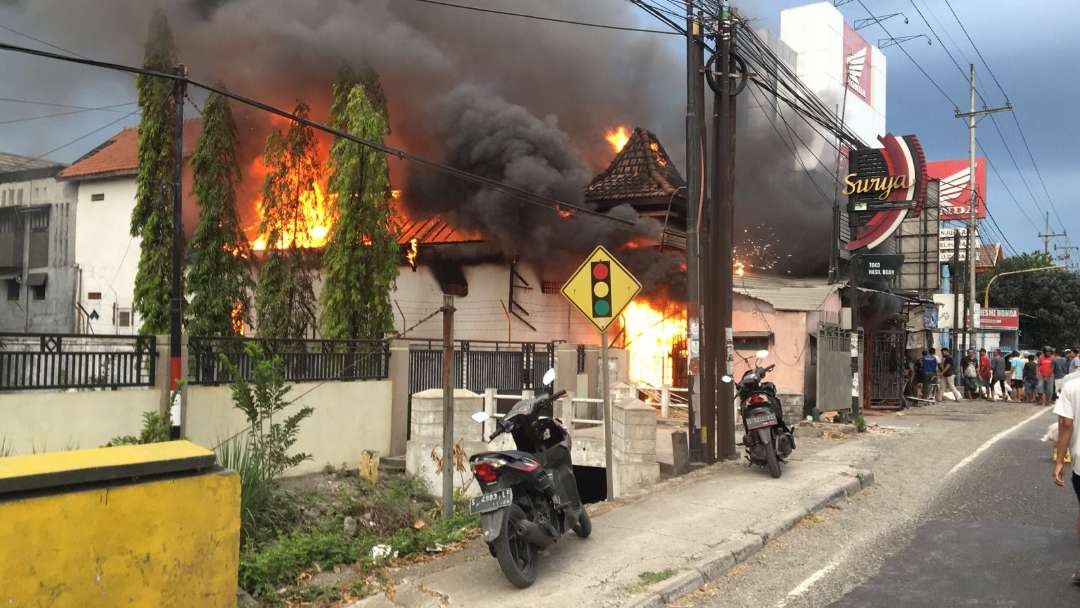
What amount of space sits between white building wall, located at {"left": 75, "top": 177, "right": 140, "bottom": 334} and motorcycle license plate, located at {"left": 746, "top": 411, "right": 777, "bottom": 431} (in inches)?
696

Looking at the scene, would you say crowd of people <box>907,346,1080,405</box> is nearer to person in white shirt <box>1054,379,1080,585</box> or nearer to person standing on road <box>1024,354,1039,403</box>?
person standing on road <box>1024,354,1039,403</box>

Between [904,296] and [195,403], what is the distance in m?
18.7

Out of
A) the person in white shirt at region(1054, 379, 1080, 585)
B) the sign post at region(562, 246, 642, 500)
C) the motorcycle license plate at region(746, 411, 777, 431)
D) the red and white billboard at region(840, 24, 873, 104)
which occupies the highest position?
the red and white billboard at region(840, 24, 873, 104)

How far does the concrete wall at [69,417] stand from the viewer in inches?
328

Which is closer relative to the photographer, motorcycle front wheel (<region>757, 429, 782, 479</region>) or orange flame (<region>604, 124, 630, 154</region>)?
motorcycle front wheel (<region>757, 429, 782, 479</region>)

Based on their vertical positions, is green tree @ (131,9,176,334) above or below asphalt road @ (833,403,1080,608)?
above

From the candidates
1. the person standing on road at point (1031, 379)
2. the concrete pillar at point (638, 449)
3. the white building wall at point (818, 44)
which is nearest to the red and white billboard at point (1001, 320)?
the white building wall at point (818, 44)

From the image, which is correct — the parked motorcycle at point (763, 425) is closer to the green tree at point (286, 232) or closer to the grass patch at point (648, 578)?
the grass patch at point (648, 578)

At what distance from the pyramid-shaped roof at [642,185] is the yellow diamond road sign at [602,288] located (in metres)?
11.6

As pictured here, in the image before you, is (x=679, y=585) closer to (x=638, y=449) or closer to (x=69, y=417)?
(x=638, y=449)

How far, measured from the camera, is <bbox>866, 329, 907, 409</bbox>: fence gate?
19844 millimetres

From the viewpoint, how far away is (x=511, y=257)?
1908 centimetres

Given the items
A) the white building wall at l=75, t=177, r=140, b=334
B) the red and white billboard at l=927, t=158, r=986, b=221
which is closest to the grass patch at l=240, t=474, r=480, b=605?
the white building wall at l=75, t=177, r=140, b=334

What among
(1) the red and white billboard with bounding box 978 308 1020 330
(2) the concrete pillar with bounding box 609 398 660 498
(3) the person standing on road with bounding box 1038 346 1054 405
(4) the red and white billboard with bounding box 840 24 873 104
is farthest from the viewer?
(4) the red and white billboard with bounding box 840 24 873 104
